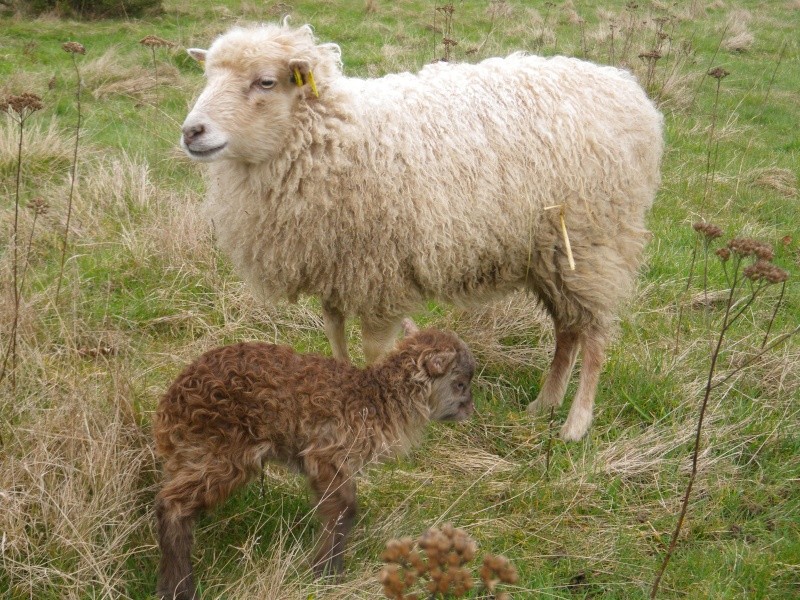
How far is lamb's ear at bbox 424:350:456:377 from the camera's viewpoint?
3.08m

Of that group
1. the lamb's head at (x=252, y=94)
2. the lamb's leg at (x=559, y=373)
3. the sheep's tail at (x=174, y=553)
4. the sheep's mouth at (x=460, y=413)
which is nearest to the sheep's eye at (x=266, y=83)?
the lamb's head at (x=252, y=94)

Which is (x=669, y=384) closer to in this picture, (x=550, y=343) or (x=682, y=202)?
(x=550, y=343)

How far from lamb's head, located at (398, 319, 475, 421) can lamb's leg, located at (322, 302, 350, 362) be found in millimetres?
659

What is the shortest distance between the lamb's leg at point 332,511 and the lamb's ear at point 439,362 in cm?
55

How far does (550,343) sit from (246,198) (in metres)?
2.02

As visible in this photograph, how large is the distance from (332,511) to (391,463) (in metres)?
0.74

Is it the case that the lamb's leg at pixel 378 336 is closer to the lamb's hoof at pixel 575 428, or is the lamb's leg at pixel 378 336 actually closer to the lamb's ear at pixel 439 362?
the lamb's ear at pixel 439 362

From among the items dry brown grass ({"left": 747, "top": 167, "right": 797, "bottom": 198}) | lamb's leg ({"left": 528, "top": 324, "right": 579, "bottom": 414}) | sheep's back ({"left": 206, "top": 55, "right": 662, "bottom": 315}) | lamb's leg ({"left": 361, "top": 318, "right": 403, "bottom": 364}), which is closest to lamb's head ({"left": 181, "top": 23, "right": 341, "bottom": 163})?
sheep's back ({"left": 206, "top": 55, "right": 662, "bottom": 315})

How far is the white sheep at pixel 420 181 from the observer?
3.47 metres

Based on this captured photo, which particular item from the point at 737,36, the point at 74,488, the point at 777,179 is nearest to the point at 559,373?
the point at 74,488

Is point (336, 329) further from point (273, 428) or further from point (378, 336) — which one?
point (273, 428)

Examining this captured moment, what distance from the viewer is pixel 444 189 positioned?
142 inches

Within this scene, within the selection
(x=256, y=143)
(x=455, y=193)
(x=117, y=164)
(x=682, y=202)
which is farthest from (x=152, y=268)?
(x=682, y=202)

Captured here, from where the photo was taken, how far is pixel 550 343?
15.3ft
